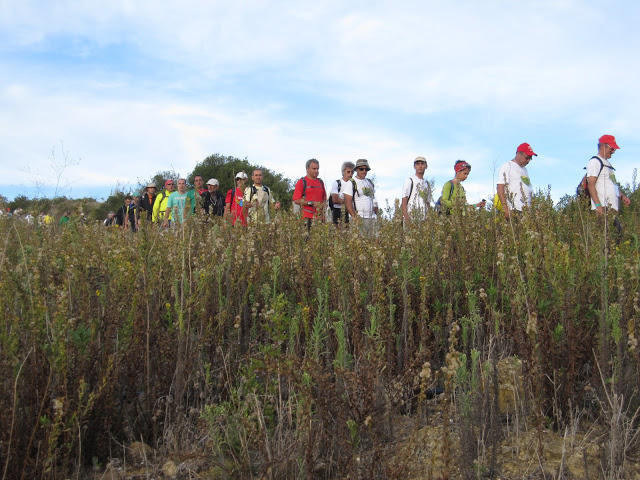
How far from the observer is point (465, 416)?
216 centimetres

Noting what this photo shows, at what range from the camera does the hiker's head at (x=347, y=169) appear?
8.73m

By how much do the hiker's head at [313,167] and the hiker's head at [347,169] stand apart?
50 centimetres

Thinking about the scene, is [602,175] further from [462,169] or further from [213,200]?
[213,200]

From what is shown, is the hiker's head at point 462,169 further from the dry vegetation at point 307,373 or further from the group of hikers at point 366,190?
the dry vegetation at point 307,373

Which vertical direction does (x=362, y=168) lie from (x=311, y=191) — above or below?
above

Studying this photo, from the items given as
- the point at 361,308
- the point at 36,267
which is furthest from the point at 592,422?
the point at 36,267

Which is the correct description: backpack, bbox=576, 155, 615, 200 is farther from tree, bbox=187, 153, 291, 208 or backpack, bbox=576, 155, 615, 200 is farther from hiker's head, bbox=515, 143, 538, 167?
tree, bbox=187, 153, 291, 208

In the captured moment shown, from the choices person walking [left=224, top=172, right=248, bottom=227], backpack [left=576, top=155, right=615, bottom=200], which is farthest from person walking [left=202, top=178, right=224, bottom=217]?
backpack [left=576, top=155, right=615, bottom=200]

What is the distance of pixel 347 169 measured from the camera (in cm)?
872

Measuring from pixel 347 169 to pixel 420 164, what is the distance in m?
1.15

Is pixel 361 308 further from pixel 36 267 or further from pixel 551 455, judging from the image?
pixel 36 267

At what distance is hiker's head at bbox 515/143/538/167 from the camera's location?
295 inches

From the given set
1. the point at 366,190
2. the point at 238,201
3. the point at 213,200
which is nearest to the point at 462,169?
the point at 366,190

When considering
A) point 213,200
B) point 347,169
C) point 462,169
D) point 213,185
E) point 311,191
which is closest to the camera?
point 462,169
